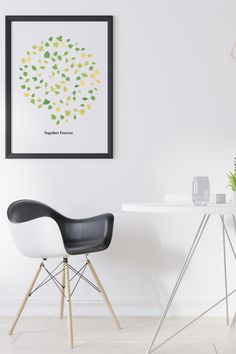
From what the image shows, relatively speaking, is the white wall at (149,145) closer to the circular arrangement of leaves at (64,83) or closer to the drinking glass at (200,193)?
the circular arrangement of leaves at (64,83)

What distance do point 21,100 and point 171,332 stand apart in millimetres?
1838

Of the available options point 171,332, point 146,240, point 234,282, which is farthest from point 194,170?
point 171,332

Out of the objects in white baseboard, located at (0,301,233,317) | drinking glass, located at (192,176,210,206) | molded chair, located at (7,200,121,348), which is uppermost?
drinking glass, located at (192,176,210,206)

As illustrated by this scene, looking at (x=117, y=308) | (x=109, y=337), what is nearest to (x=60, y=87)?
(x=117, y=308)

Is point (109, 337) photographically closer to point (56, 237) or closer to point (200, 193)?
point (56, 237)

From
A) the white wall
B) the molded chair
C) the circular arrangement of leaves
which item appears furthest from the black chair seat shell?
the circular arrangement of leaves

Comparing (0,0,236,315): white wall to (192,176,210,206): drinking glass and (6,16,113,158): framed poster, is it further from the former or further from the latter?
(192,176,210,206): drinking glass

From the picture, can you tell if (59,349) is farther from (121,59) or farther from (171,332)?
(121,59)

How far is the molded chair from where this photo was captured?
300 centimetres

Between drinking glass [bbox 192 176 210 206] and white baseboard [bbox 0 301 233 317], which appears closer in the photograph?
drinking glass [bbox 192 176 210 206]

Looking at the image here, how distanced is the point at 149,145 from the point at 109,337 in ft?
4.34

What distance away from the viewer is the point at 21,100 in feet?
11.9

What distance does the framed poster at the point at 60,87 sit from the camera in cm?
362

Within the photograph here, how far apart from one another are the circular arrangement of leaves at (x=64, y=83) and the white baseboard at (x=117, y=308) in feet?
4.18
